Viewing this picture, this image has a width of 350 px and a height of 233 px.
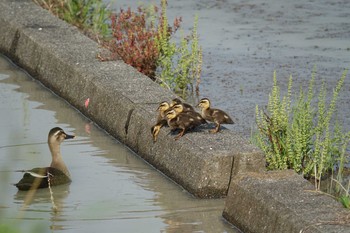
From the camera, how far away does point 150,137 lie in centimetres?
966

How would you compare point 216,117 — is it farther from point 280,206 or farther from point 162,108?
point 280,206

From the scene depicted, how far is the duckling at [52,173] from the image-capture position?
8789mm

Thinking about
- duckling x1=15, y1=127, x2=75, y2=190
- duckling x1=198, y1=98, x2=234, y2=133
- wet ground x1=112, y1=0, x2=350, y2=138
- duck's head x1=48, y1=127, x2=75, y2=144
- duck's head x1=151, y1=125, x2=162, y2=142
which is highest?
duckling x1=198, y1=98, x2=234, y2=133

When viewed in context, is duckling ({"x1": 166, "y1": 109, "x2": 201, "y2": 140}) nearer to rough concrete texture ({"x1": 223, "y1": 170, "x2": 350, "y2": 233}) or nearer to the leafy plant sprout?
the leafy plant sprout

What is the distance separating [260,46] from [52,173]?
5.46 meters

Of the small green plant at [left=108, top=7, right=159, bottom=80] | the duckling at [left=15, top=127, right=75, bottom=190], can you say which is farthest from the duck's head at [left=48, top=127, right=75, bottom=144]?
the small green plant at [left=108, top=7, right=159, bottom=80]

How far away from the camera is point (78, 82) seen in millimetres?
11438

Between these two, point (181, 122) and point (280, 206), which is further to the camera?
point (181, 122)

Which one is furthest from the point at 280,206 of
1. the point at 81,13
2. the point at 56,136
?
the point at 81,13

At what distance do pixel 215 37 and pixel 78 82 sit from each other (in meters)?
3.44

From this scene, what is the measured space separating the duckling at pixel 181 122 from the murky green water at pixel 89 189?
42 centimetres

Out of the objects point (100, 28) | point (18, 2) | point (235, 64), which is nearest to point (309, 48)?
point (235, 64)

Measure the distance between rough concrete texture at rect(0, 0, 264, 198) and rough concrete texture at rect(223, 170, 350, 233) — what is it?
1.91 feet

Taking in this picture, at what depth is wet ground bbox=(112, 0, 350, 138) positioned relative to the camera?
Result: 11.9m
